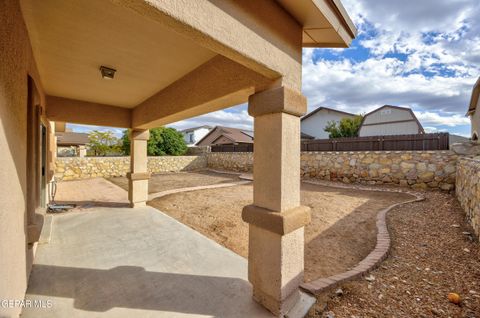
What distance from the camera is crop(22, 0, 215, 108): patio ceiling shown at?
2031mm

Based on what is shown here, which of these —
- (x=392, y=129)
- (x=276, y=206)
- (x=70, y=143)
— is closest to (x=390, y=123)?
(x=392, y=129)

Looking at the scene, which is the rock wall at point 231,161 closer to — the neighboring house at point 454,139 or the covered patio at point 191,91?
the neighboring house at point 454,139

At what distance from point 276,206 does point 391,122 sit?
21288mm

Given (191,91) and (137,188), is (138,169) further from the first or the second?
(191,91)

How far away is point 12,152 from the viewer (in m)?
1.77

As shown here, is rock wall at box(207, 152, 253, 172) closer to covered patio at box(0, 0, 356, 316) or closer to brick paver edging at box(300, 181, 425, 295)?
brick paver edging at box(300, 181, 425, 295)

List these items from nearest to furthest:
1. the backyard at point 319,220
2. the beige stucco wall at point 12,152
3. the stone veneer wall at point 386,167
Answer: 1. the beige stucco wall at point 12,152
2. the backyard at point 319,220
3. the stone veneer wall at point 386,167

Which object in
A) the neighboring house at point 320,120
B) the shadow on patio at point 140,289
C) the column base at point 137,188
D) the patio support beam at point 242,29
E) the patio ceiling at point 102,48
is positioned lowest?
the shadow on patio at point 140,289

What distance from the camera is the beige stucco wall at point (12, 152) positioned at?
5.04 feet

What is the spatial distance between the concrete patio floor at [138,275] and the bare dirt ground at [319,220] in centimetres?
72

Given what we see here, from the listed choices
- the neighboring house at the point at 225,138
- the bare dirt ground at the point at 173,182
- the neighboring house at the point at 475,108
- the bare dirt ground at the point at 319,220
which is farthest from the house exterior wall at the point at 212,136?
the neighboring house at the point at 475,108

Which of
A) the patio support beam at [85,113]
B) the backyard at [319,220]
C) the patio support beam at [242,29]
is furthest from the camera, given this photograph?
the patio support beam at [85,113]

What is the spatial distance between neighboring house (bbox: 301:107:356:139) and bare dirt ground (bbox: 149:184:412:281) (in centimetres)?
1888

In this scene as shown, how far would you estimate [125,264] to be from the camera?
3.10 m
